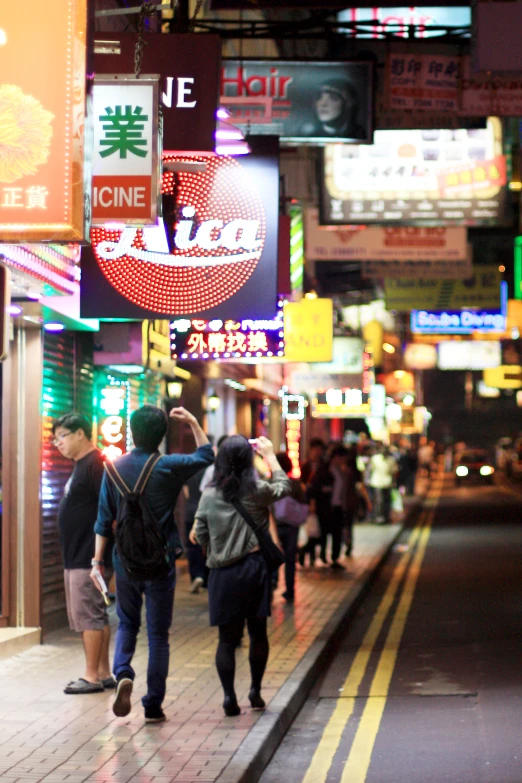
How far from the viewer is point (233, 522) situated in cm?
809

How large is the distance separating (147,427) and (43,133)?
81.4 inches

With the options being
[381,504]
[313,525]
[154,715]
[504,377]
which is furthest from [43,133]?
[504,377]

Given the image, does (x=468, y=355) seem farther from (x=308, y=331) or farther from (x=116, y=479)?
(x=116, y=479)

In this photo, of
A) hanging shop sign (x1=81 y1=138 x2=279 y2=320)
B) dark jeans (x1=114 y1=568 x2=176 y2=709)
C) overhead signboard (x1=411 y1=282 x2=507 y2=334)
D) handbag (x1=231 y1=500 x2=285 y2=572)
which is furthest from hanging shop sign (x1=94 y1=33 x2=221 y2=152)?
overhead signboard (x1=411 y1=282 x2=507 y2=334)

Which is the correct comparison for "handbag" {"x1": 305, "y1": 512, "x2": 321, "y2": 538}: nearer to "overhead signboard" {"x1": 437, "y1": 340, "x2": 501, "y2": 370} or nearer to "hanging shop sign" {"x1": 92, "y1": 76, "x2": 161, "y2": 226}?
"hanging shop sign" {"x1": 92, "y1": 76, "x2": 161, "y2": 226}

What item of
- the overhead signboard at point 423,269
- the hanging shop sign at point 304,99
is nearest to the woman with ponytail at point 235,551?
the hanging shop sign at point 304,99

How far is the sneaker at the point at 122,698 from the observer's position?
7527mm

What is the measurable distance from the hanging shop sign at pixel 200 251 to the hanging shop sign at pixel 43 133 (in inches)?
148

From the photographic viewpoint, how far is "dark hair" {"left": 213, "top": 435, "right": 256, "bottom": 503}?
812 cm

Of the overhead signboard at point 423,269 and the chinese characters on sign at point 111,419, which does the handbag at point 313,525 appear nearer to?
the chinese characters on sign at point 111,419

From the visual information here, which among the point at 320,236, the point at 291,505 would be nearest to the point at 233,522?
the point at 291,505

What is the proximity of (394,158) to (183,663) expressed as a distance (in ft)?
28.4

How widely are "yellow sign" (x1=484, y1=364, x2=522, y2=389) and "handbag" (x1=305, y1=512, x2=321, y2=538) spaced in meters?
32.2

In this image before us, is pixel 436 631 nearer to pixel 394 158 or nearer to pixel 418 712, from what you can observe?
pixel 418 712
